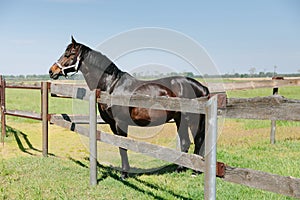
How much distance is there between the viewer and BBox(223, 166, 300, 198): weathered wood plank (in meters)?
1.90

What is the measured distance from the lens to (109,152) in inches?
245

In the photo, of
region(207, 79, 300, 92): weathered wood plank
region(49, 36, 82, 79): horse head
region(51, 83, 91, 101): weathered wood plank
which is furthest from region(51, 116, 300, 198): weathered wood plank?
region(207, 79, 300, 92): weathered wood plank

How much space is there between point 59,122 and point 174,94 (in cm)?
218

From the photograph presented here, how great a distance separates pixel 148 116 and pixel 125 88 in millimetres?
593

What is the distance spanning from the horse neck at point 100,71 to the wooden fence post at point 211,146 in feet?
8.74

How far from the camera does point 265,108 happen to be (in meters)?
2.06

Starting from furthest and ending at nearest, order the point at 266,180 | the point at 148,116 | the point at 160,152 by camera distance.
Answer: the point at 148,116 → the point at 160,152 → the point at 266,180

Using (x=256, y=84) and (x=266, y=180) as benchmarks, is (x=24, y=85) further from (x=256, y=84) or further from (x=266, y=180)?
(x=266, y=180)

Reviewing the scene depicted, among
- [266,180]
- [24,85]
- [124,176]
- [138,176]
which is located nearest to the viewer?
[266,180]

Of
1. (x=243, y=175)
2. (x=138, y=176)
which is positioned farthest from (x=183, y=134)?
(x=243, y=175)

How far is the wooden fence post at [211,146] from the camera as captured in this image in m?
2.34

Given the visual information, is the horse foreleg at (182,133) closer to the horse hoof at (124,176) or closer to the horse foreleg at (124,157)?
the horse foreleg at (124,157)

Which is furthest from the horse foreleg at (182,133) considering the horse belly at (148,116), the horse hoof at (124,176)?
the horse hoof at (124,176)

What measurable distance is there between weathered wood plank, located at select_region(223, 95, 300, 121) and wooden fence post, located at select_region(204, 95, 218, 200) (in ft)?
0.35
